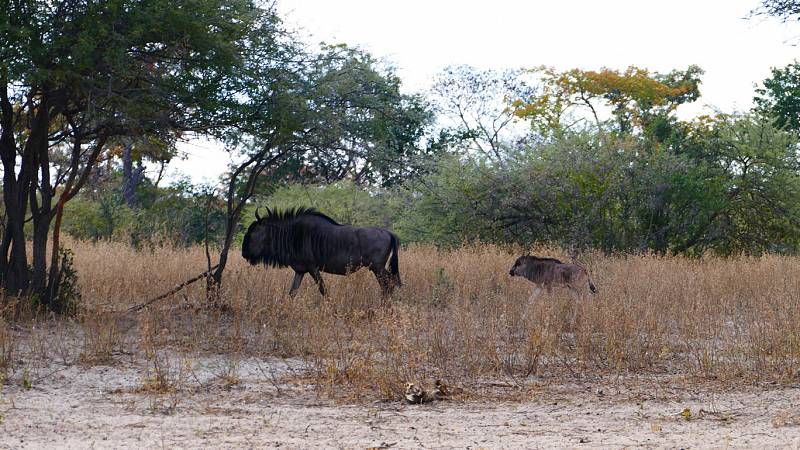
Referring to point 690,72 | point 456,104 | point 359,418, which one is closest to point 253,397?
point 359,418

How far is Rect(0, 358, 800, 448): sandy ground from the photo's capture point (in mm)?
6625

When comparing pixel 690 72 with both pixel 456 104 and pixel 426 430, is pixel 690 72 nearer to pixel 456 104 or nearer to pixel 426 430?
pixel 456 104

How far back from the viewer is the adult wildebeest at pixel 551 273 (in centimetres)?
1455

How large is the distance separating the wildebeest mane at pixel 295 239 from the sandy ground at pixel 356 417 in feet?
18.8

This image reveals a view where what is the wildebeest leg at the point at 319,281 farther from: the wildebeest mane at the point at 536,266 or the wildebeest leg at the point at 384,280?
the wildebeest mane at the point at 536,266

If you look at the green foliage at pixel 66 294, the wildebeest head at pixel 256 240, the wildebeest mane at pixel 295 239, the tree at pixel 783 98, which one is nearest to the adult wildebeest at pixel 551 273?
the wildebeest mane at pixel 295 239

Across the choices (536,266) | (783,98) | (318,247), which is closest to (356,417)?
(318,247)

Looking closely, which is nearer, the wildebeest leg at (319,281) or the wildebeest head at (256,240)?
the wildebeest leg at (319,281)

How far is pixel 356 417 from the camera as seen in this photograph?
24.8ft

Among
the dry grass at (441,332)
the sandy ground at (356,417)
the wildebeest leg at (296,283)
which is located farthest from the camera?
the wildebeest leg at (296,283)

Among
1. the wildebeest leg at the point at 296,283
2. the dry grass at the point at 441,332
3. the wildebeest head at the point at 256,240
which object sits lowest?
the dry grass at the point at 441,332

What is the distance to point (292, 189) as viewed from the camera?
35.2 m

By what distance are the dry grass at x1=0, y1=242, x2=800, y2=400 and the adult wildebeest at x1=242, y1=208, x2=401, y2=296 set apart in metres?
0.35

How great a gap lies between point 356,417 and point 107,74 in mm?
7080
